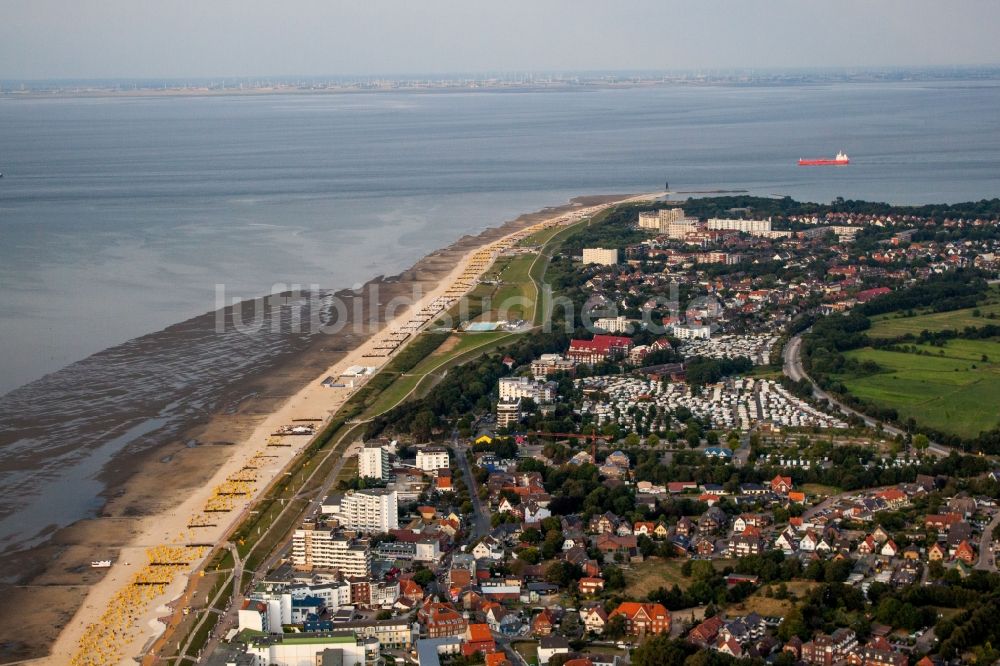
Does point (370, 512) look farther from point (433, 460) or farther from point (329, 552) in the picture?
point (433, 460)

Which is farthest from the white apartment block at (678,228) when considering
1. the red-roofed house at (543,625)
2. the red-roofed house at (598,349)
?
the red-roofed house at (543,625)

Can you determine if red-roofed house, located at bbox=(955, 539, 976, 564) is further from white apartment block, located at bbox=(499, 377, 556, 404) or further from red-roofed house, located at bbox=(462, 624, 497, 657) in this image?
white apartment block, located at bbox=(499, 377, 556, 404)

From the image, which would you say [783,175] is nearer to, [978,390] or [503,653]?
[978,390]

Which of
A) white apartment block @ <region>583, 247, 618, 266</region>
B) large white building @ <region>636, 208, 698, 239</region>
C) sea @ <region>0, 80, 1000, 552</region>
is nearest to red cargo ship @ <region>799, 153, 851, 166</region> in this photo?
sea @ <region>0, 80, 1000, 552</region>

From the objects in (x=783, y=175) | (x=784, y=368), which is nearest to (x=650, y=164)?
(x=783, y=175)

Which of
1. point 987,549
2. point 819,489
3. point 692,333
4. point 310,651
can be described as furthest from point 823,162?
point 310,651
